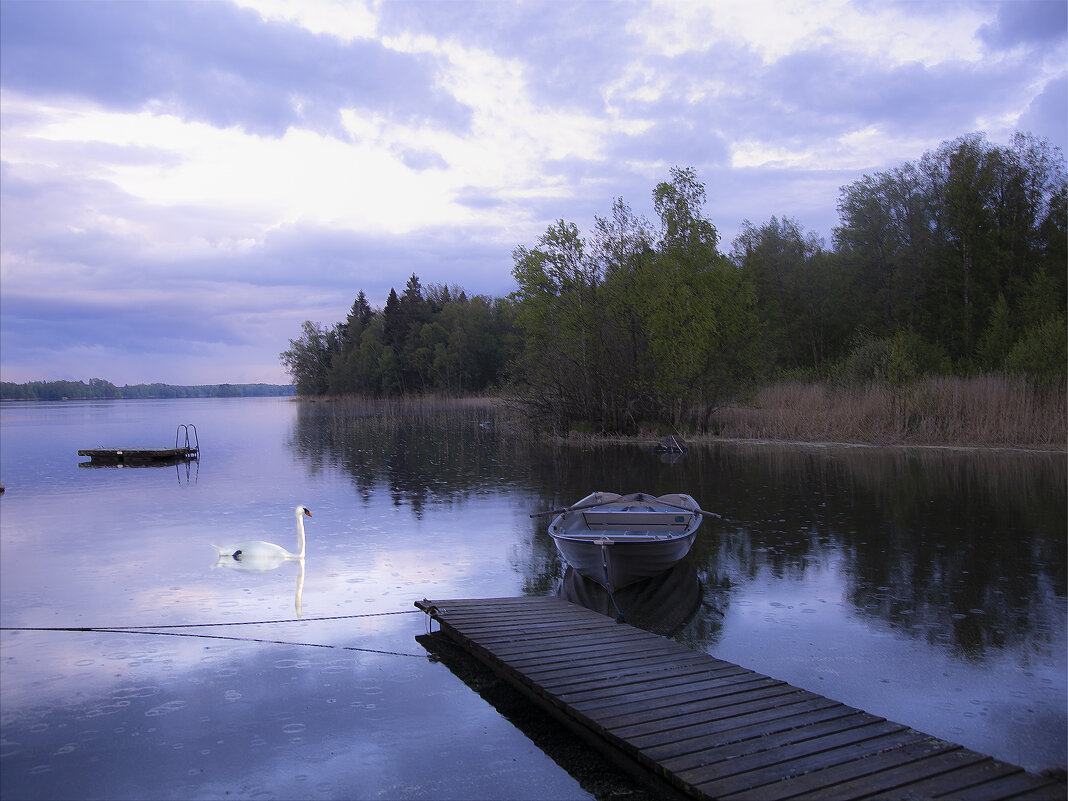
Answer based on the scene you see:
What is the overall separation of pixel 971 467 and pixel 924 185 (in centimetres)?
3202

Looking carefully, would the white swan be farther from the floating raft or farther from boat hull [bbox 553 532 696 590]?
the floating raft

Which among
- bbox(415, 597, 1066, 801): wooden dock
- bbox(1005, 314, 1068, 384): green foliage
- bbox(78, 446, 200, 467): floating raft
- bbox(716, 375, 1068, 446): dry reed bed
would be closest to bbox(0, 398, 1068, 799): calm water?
bbox(415, 597, 1066, 801): wooden dock

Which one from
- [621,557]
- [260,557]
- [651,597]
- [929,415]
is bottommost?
[651,597]

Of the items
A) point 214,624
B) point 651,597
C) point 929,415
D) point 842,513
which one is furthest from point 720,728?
point 929,415

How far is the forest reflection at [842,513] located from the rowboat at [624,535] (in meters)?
0.65

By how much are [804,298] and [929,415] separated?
81.0 ft

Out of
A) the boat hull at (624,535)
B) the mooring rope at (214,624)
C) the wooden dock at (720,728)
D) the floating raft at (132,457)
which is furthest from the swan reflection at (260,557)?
the floating raft at (132,457)

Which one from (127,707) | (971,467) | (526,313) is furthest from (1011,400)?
(127,707)

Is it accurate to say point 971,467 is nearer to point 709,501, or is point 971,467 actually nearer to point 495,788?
point 709,501

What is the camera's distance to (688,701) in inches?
224

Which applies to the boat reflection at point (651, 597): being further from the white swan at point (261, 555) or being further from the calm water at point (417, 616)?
the white swan at point (261, 555)

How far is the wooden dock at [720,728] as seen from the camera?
4402 mm

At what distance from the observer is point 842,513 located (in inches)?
571

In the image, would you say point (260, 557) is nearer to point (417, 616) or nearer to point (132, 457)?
point (417, 616)
